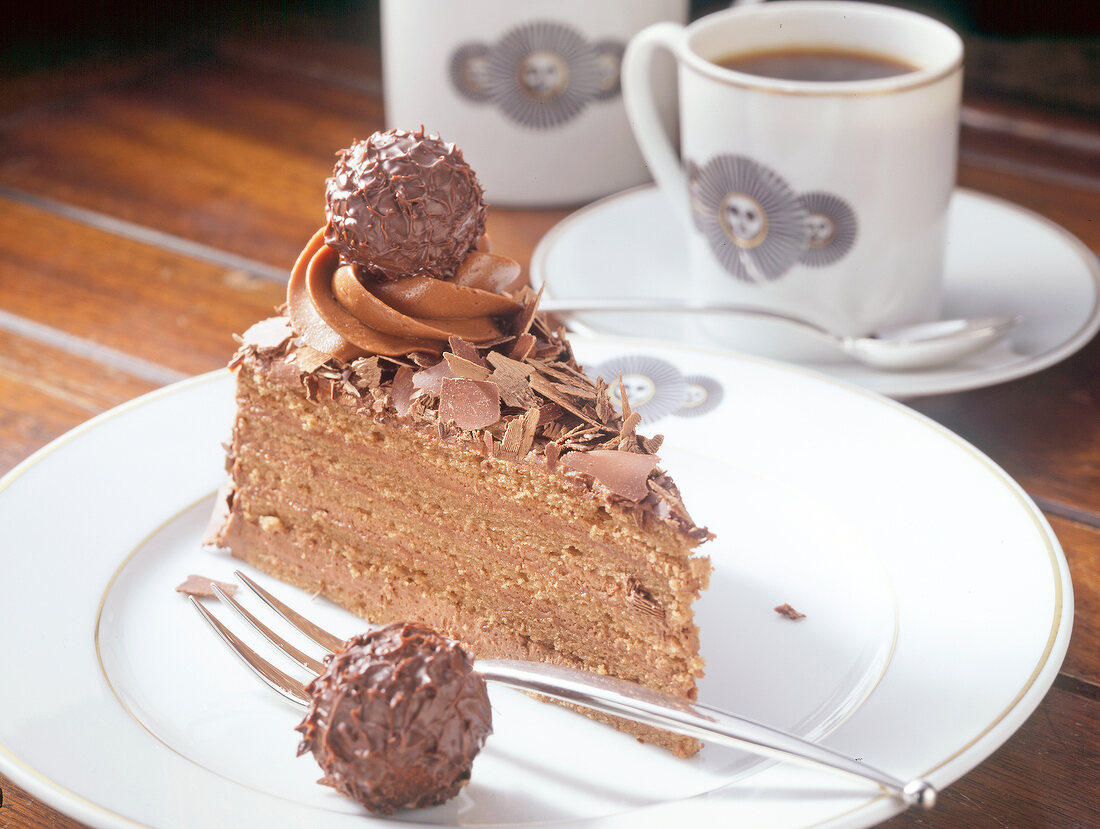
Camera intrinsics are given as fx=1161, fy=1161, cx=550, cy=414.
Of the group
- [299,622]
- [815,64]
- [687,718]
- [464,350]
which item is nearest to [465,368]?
[464,350]

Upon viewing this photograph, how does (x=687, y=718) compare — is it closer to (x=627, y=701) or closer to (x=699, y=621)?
(x=627, y=701)

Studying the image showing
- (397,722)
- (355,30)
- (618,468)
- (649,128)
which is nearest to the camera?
(397,722)

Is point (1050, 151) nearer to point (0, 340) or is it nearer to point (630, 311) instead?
point (630, 311)

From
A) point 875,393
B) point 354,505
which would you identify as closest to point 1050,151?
point 875,393

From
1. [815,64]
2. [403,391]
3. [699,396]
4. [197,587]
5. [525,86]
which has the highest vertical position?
[815,64]

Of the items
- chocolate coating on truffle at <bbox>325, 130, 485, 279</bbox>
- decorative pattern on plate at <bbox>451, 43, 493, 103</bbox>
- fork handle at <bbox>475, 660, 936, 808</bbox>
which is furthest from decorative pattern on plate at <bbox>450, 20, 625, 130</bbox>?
fork handle at <bbox>475, 660, 936, 808</bbox>

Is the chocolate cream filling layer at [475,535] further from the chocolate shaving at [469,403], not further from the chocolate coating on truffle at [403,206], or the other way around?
the chocolate coating on truffle at [403,206]

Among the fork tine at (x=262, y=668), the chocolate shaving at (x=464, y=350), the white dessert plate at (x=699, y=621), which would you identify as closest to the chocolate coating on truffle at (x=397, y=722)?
the white dessert plate at (x=699, y=621)
